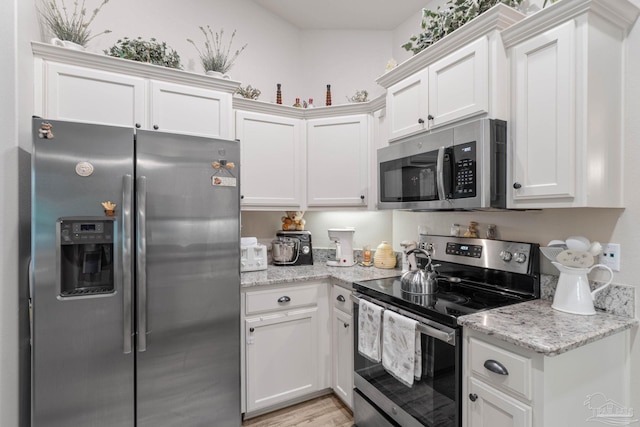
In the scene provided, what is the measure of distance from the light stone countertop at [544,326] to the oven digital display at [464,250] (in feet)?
1.42

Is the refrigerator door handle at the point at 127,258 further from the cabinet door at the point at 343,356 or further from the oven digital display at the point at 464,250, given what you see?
the oven digital display at the point at 464,250

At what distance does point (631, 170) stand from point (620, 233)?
0.28 meters

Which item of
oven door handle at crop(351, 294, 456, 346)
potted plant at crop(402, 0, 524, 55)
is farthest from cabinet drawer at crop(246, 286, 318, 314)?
potted plant at crop(402, 0, 524, 55)

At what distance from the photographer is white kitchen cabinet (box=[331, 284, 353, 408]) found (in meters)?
2.11

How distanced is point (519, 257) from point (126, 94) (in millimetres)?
2458

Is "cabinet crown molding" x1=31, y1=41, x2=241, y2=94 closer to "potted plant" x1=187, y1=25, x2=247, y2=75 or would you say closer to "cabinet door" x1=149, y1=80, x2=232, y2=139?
"cabinet door" x1=149, y1=80, x2=232, y2=139

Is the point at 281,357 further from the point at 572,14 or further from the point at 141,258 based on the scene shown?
the point at 572,14

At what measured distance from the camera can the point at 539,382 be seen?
1078mm

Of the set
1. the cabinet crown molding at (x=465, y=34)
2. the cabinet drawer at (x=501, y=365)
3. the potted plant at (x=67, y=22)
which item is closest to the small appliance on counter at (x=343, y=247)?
the cabinet crown molding at (x=465, y=34)

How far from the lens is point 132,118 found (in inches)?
75.5

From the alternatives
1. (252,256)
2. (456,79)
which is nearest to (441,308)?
(456,79)

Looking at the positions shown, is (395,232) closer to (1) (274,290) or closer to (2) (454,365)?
(1) (274,290)

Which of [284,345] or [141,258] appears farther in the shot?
[284,345]

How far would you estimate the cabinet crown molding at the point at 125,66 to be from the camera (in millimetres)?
1728
